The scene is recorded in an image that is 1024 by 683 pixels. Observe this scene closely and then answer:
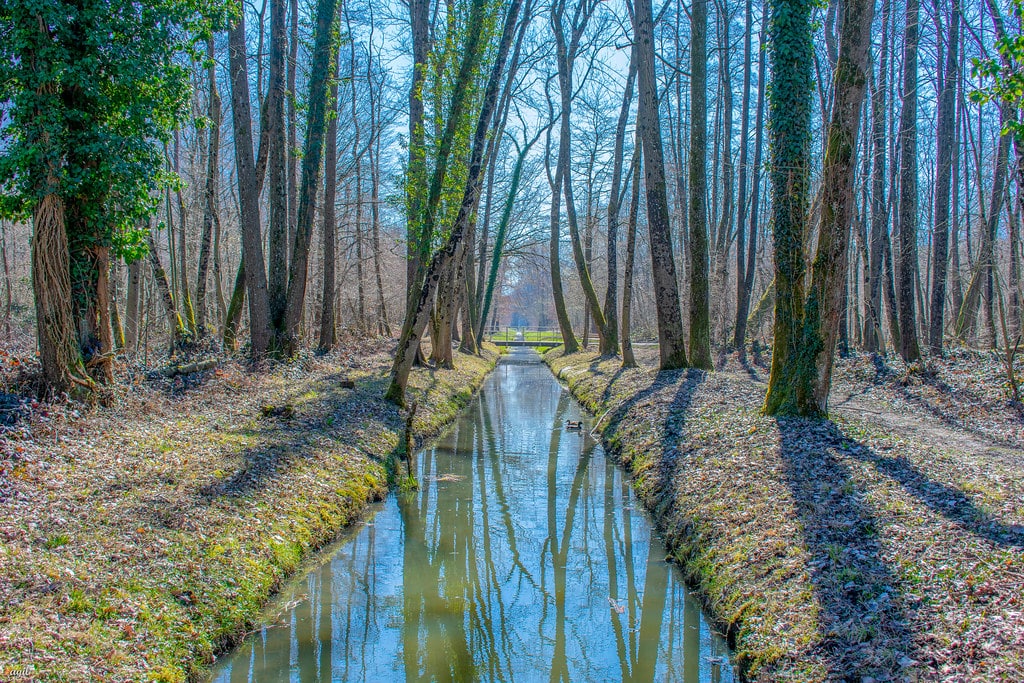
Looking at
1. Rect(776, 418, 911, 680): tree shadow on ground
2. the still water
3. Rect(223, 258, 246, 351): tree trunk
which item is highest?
Rect(223, 258, 246, 351): tree trunk

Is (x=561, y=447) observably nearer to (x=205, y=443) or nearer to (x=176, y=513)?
(x=205, y=443)

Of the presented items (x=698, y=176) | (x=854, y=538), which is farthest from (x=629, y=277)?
(x=854, y=538)

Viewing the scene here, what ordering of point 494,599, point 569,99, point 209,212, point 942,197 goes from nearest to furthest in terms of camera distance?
1. point 494,599
2. point 942,197
3. point 209,212
4. point 569,99

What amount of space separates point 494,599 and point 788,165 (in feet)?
24.0

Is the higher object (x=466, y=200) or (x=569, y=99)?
(x=569, y=99)

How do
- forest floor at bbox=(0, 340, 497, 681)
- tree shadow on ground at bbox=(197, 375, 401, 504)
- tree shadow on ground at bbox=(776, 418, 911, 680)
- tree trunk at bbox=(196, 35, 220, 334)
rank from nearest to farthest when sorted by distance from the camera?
tree shadow on ground at bbox=(776, 418, 911, 680)
forest floor at bbox=(0, 340, 497, 681)
tree shadow on ground at bbox=(197, 375, 401, 504)
tree trunk at bbox=(196, 35, 220, 334)

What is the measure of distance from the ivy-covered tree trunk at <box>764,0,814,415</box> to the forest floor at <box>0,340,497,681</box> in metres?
5.84

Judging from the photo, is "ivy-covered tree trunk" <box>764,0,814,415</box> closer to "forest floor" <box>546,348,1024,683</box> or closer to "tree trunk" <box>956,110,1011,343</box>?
"forest floor" <box>546,348,1024,683</box>

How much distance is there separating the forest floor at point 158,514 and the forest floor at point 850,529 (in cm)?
385

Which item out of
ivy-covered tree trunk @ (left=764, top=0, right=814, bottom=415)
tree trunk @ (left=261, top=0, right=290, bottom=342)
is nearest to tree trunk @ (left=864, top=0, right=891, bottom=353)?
ivy-covered tree trunk @ (left=764, top=0, right=814, bottom=415)

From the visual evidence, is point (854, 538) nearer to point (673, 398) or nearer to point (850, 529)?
point (850, 529)

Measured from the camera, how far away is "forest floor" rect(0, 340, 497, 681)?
4.22 meters

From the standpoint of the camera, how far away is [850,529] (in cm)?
568

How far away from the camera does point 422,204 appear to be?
15547 mm
